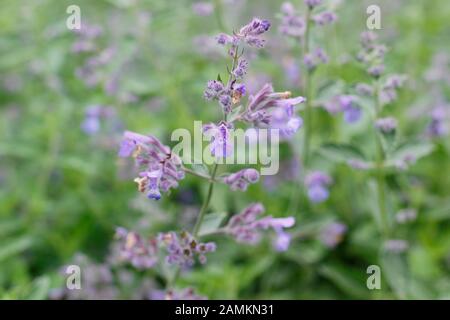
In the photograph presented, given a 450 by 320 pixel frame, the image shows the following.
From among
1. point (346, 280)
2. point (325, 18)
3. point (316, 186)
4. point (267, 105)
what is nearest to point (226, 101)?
point (267, 105)

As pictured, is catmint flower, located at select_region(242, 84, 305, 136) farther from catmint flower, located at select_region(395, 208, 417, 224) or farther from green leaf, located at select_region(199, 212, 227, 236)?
catmint flower, located at select_region(395, 208, 417, 224)

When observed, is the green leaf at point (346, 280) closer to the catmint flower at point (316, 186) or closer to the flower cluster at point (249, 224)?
the catmint flower at point (316, 186)

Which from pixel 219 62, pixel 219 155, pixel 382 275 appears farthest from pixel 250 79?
pixel 219 155

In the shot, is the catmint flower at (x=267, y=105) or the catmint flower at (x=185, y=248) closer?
the catmint flower at (x=267, y=105)

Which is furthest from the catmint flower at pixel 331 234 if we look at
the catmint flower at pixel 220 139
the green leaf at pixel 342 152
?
the catmint flower at pixel 220 139

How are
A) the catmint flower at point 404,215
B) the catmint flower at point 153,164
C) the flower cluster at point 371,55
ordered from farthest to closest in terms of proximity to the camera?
1. the catmint flower at point 404,215
2. the flower cluster at point 371,55
3. the catmint flower at point 153,164
